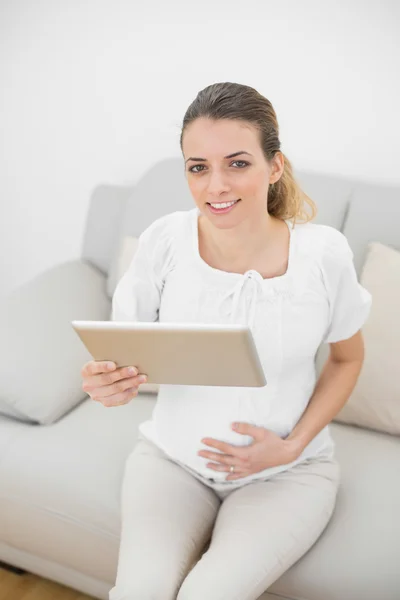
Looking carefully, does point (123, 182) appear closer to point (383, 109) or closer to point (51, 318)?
point (51, 318)

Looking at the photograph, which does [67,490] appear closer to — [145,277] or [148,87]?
[145,277]

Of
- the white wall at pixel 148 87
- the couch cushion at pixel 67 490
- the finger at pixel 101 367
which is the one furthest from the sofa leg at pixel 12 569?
the white wall at pixel 148 87

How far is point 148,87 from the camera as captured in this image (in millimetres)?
2172

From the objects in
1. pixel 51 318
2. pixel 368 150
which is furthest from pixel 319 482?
pixel 368 150

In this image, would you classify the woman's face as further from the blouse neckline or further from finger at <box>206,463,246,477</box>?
finger at <box>206,463,246,477</box>

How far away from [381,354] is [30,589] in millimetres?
981

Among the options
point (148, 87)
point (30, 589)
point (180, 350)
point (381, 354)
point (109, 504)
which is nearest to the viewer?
point (180, 350)

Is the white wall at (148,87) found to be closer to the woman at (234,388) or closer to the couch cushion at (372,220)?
the couch cushion at (372,220)

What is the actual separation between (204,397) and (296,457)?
0.20m

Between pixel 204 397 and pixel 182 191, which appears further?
pixel 182 191

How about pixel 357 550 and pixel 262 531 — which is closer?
pixel 262 531

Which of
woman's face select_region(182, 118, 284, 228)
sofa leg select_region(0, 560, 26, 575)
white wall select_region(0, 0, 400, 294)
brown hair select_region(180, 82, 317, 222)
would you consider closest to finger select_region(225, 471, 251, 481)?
woman's face select_region(182, 118, 284, 228)

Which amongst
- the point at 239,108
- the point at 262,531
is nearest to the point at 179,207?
the point at 239,108

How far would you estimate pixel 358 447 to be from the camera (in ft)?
5.31
